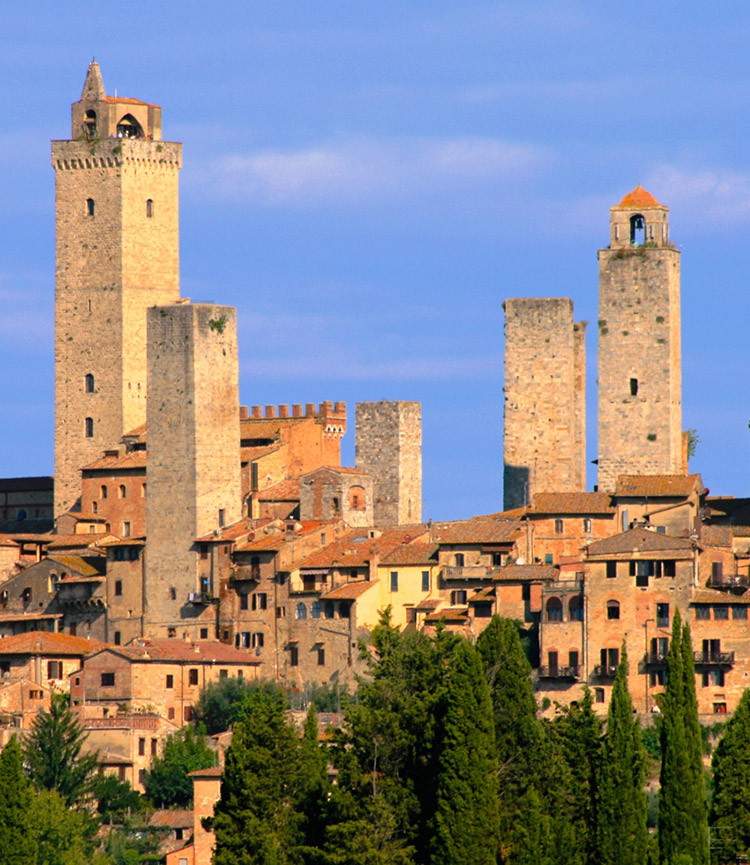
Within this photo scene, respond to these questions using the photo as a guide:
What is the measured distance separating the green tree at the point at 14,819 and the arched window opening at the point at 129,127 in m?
35.7

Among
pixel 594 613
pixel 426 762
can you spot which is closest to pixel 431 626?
pixel 594 613

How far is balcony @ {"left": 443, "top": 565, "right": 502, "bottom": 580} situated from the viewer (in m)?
83.3

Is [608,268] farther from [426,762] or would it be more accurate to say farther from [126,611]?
[426,762]

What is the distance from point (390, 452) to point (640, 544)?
1309 centimetres

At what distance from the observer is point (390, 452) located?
90250 mm

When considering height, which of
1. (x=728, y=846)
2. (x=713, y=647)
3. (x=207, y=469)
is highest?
(x=207, y=469)

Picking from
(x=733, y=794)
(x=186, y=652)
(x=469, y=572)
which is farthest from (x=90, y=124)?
(x=733, y=794)

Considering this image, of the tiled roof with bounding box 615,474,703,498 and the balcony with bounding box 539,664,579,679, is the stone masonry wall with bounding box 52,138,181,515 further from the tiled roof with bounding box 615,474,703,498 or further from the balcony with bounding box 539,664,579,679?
the balcony with bounding box 539,664,579,679

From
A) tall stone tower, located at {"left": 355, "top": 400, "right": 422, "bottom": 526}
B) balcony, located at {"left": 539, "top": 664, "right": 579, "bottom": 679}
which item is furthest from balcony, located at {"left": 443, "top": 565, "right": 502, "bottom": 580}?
tall stone tower, located at {"left": 355, "top": 400, "right": 422, "bottom": 526}

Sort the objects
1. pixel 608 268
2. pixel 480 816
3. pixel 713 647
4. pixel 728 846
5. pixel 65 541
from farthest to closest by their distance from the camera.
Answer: pixel 65 541
pixel 608 268
pixel 713 647
pixel 728 846
pixel 480 816

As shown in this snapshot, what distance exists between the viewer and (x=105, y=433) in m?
94.8

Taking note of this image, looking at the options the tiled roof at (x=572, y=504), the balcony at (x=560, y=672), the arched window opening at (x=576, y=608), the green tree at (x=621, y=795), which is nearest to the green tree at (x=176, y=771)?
the balcony at (x=560, y=672)

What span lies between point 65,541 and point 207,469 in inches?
214

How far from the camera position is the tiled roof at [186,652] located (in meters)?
83.8
